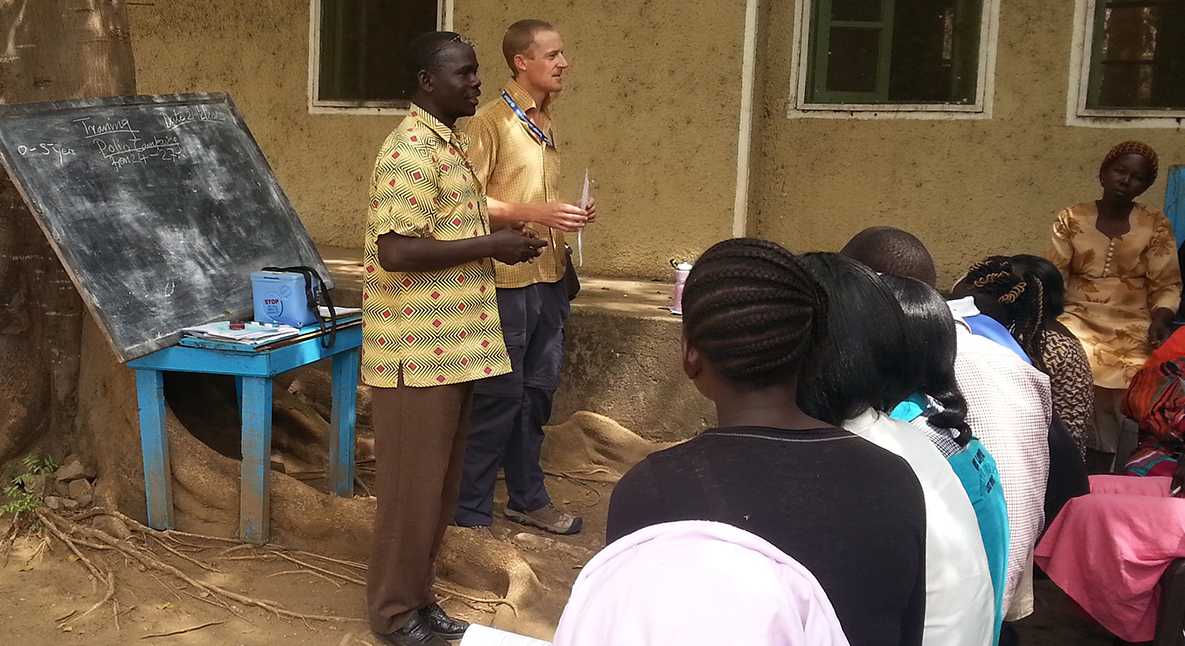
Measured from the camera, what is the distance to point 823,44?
23.6ft

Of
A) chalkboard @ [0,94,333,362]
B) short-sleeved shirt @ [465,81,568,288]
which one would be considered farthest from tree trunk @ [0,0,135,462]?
short-sleeved shirt @ [465,81,568,288]

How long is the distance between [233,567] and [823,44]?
16.4ft

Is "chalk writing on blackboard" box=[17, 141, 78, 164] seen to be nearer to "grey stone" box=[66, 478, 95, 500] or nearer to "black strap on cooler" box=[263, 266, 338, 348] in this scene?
"black strap on cooler" box=[263, 266, 338, 348]

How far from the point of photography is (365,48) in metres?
8.35

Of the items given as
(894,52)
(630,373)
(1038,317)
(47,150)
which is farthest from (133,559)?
(894,52)

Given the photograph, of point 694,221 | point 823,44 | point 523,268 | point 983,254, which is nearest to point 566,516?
point 523,268

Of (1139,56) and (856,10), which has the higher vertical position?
(856,10)

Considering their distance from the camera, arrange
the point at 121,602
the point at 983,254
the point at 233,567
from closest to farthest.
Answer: the point at 121,602 → the point at 233,567 → the point at 983,254

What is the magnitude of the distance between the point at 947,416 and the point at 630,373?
3605 millimetres

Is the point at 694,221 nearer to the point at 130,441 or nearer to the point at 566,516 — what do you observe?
the point at 566,516

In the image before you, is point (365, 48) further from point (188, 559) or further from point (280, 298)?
point (188, 559)

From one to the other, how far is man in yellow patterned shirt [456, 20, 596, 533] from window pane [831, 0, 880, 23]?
136 inches

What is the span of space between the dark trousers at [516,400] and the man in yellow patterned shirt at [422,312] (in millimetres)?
715

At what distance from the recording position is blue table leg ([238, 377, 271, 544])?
153 inches
